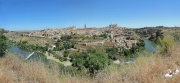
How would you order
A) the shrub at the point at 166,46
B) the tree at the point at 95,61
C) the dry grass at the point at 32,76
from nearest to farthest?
the dry grass at the point at 32,76, the shrub at the point at 166,46, the tree at the point at 95,61

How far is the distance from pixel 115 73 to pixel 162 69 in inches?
35.1

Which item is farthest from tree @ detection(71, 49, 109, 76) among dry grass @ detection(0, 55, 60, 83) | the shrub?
dry grass @ detection(0, 55, 60, 83)

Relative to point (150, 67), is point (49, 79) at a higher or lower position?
lower

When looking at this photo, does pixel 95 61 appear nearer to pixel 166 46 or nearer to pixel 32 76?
pixel 166 46

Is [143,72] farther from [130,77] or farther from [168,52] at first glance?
[168,52]

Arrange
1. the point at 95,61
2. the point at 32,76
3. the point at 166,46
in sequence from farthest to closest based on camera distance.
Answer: the point at 95,61, the point at 166,46, the point at 32,76

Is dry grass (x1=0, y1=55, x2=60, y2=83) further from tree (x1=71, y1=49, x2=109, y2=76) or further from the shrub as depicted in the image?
tree (x1=71, y1=49, x2=109, y2=76)

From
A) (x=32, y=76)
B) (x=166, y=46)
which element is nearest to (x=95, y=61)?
(x=166, y=46)

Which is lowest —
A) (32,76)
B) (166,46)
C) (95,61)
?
(95,61)

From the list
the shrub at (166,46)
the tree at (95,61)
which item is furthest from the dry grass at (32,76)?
the tree at (95,61)

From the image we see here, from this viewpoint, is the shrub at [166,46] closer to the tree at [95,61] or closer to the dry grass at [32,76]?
the dry grass at [32,76]

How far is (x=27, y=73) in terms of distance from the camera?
3.00 m

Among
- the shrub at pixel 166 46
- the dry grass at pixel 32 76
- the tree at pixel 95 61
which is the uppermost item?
the shrub at pixel 166 46

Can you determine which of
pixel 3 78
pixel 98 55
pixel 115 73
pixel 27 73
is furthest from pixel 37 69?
pixel 98 55
